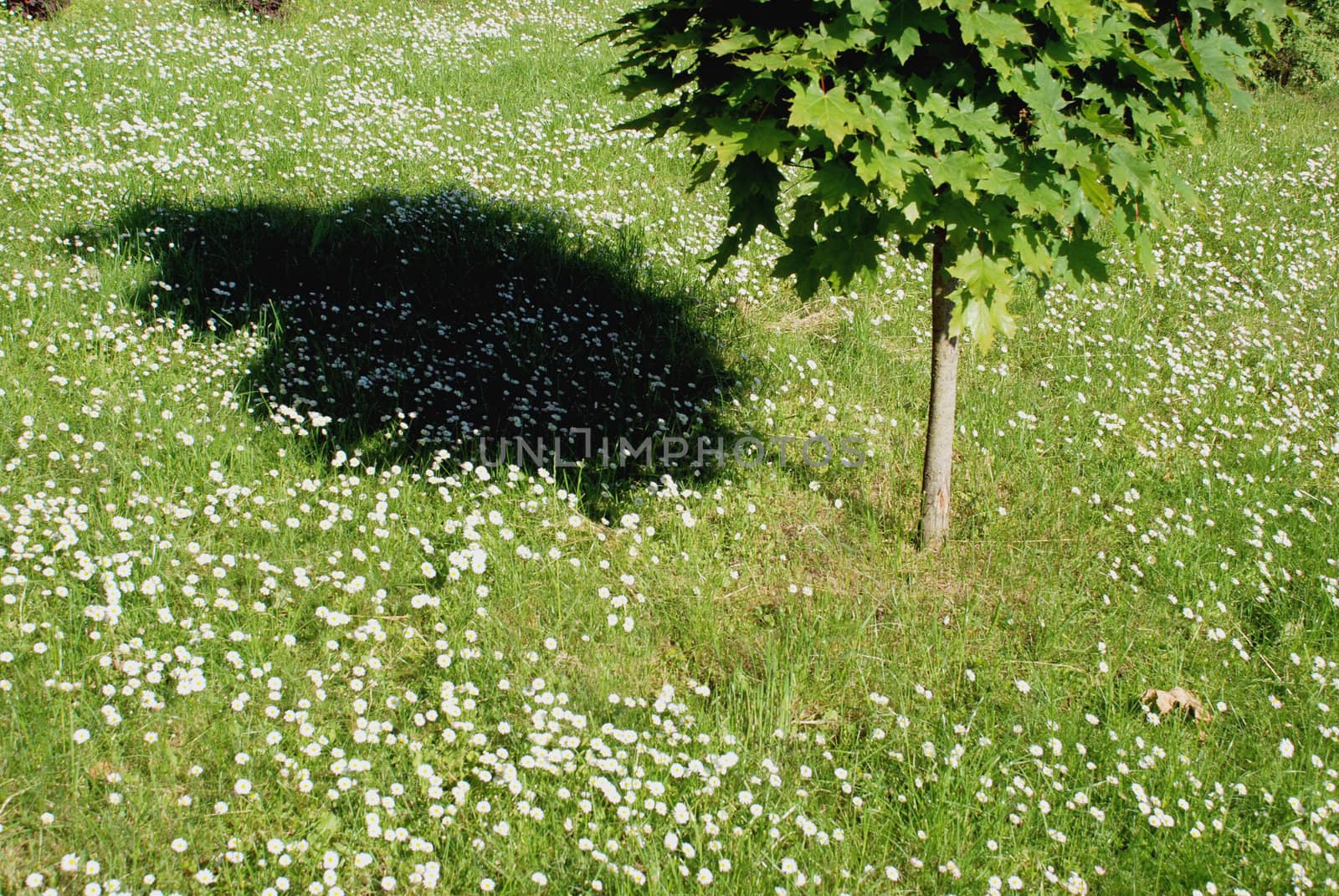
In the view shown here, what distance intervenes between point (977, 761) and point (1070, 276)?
1.82m

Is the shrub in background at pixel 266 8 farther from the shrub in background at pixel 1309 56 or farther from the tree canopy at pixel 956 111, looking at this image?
the shrub in background at pixel 1309 56

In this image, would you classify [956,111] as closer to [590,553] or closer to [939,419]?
[939,419]

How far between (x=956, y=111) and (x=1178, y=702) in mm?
2543

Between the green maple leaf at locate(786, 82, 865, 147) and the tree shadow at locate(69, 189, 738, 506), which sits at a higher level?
the green maple leaf at locate(786, 82, 865, 147)

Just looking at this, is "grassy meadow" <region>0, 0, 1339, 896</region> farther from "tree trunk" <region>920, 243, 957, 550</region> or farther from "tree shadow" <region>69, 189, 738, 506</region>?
"tree trunk" <region>920, 243, 957, 550</region>

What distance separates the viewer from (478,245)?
7047 millimetres

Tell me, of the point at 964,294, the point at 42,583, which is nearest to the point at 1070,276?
the point at 964,294

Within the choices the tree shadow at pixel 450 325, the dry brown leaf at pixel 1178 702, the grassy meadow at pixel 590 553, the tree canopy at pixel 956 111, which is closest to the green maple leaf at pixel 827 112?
the tree canopy at pixel 956 111

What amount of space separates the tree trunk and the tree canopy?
0.54 m

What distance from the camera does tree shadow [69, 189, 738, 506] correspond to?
540cm

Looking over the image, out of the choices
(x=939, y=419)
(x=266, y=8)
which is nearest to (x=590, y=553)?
(x=939, y=419)

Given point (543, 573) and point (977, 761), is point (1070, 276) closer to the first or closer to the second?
point (977, 761)

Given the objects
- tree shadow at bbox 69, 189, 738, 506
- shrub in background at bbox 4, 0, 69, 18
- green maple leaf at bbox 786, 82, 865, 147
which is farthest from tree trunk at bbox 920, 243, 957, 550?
shrub in background at bbox 4, 0, 69, 18

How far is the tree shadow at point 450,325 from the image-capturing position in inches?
213
